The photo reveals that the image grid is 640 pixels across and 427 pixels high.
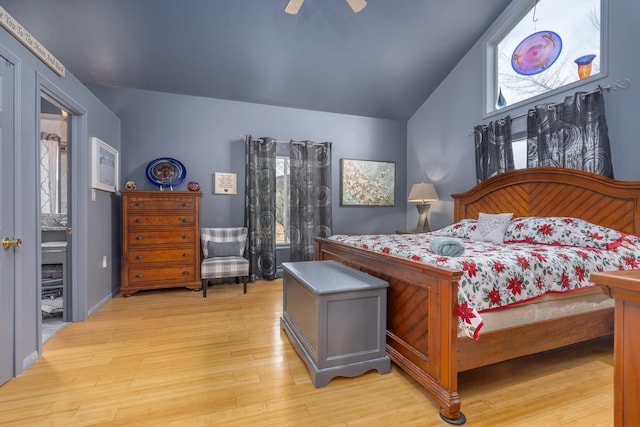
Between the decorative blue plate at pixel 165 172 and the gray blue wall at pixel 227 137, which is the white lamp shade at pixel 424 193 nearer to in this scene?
the gray blue wall at pixel 227 137

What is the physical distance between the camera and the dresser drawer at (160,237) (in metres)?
3.55

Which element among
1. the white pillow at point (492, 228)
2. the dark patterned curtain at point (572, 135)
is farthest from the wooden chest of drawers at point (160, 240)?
the dark patterned curtain at point (572, 135)

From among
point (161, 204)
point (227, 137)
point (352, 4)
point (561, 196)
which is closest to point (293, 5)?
point (352, 4)

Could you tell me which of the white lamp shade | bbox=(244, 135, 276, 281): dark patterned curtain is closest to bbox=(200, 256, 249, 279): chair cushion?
bbox=(244, 135, 276, 281): dark patterned curtain

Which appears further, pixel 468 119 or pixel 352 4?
pixel 468 119

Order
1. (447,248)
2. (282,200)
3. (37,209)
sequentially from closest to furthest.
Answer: (447,248), (37,209), (282,200)

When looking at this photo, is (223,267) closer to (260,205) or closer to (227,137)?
(260,205)

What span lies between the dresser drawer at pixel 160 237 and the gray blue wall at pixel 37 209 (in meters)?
0.25

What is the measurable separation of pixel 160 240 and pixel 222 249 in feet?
2.46

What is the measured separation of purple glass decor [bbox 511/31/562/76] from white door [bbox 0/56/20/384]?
4706mm

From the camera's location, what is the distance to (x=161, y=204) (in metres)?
3.65

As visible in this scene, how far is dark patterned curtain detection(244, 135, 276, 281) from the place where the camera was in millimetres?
4305

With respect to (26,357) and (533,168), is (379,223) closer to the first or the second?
(533,168)

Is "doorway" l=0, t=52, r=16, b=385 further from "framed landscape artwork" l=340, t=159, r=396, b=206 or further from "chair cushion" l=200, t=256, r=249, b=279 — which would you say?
"framed landscape artwork" l=340, t=159, r=396, b=206
